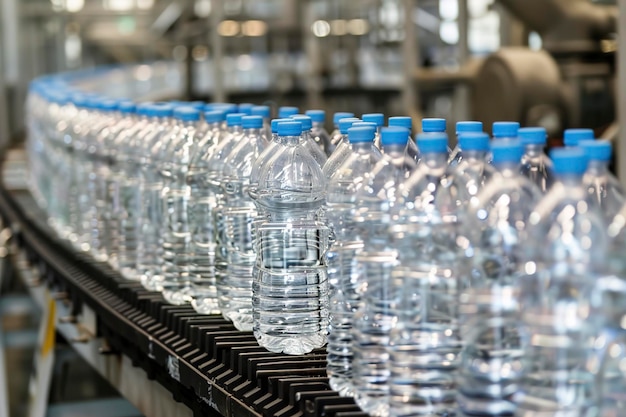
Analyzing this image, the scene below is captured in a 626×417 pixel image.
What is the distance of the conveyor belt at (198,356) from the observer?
5.91 ft

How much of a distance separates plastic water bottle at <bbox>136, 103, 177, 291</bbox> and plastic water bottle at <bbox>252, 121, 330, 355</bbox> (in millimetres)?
721

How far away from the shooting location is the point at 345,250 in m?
1.85

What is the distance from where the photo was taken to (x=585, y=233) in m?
1.34

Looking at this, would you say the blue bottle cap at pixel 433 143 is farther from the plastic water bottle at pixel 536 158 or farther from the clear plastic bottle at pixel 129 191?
the clear plastic bottle at pixel 129 191

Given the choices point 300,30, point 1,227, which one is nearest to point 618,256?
point 1,227

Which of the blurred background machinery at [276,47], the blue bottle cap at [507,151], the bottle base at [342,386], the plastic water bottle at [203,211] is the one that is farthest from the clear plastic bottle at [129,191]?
the blurred background machinery at [276,47]

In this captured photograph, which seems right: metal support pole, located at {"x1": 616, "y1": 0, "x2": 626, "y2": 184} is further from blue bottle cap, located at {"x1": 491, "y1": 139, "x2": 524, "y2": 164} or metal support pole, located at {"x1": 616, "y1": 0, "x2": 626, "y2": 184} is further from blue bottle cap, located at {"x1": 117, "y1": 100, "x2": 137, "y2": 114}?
blue bottle cap, located at {"x1": 491, "y1": 139, "x2": 524, "y2": 164}

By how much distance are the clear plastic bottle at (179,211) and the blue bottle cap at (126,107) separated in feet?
1.69

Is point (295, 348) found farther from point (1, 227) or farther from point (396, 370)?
point (1, 227)

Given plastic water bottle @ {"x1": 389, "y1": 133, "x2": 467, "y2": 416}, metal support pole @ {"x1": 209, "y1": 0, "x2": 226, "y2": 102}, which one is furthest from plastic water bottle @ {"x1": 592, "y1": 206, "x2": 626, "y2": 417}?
metal support pole @ {"x1": 209, "y1": 0, "x2": 226, "y2": 102}

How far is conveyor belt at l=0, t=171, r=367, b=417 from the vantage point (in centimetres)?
180

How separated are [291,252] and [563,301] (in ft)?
2.99

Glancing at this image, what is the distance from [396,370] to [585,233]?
0.39 metres

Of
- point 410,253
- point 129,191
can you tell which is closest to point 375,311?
point 410,253
